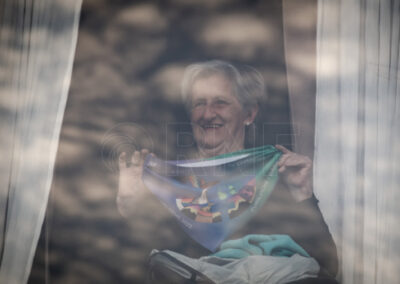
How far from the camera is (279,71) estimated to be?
1705mm

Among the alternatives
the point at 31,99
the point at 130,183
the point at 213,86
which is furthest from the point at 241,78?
the point at 31,99

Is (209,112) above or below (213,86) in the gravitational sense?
below

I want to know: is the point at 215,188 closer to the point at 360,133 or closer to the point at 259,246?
the point at 259,246

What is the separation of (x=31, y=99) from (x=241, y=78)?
3.68 ft

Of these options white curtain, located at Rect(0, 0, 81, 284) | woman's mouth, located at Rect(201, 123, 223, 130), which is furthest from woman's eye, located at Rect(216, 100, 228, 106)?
white curtain, located at Rect(0, 0, 81, 284)

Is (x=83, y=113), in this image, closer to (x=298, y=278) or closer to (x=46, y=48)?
(x=46, y=48)

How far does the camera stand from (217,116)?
172 cm

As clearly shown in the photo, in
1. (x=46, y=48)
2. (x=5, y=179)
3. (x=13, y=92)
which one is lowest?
(x=5, y=179)

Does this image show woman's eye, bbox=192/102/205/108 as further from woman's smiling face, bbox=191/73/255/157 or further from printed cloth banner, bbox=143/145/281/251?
printed cloth banner, bbox=143/145/281/251

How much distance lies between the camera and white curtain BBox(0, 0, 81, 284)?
1.73m

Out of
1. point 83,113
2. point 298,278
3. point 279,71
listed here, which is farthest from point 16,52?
point 298,278

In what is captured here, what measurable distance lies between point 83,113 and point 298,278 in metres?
1.42

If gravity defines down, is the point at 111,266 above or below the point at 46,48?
below

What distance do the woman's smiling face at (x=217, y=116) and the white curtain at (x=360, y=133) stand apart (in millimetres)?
409
